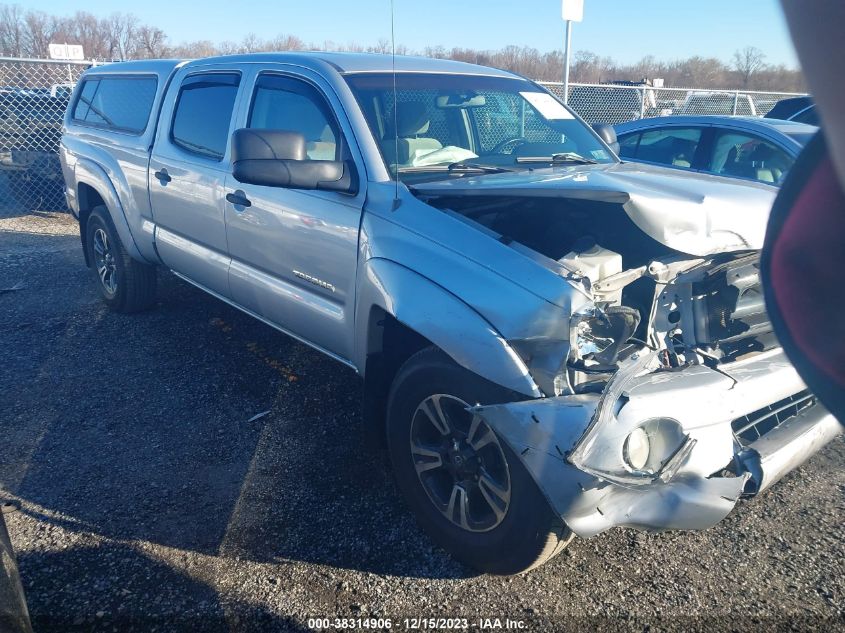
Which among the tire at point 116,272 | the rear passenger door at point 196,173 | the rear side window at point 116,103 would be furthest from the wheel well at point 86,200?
the rear passenger door at point 196,173

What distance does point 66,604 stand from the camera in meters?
2.62

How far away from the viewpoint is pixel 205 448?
3779 millimetres

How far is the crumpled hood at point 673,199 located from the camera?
2.57 meters

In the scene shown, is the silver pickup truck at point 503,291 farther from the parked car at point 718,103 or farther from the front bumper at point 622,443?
the parked car at point 718,103

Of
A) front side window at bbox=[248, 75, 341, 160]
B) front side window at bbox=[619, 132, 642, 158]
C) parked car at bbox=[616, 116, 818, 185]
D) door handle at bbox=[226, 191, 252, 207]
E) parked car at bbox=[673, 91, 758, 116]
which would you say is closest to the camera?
front side window at bbox=[248, 75, 341, 160]

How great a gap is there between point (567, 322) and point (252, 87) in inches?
103

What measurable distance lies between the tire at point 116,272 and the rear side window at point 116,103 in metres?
0.76

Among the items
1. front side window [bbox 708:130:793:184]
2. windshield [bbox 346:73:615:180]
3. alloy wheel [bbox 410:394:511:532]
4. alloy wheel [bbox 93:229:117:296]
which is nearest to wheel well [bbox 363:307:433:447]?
alloy wheel [bbox 410:394:511:532]

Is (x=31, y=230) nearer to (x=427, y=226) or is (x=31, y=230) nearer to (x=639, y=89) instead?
(x=427, y=226)

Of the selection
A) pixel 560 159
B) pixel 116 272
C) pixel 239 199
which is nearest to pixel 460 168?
pixel 560 159

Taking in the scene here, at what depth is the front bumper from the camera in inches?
88.0

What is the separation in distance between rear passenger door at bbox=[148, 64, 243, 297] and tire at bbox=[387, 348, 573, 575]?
1.89 meters

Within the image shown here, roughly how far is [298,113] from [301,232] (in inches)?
28.4

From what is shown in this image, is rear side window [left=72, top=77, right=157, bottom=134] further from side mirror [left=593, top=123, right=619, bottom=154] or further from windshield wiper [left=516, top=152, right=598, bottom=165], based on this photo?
side mirror [left=593, top=123, right=619, bottom=154]
